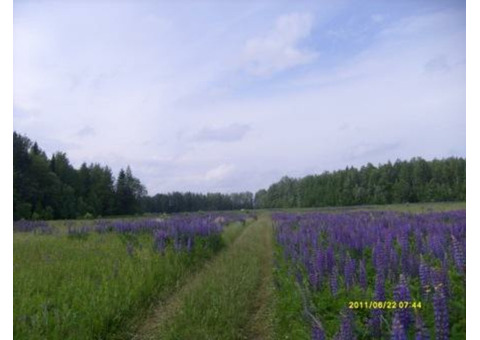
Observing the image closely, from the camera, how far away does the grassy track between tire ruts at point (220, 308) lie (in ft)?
23.5

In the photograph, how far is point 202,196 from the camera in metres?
121

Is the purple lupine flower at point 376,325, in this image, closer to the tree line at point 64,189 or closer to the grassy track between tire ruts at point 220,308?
the grassy track between tire ruts at point 220,308

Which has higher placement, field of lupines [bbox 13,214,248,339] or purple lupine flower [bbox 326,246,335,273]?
purple lupine flower [bbox 326,246,335,273]

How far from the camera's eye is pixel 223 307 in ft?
26.5

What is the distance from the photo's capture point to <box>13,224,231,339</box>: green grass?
22.8ft

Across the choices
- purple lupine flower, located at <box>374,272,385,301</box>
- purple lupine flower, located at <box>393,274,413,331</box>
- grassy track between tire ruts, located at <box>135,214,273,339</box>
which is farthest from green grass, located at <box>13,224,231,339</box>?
purple lupine flower, located at <box>393,274,413,331</box>

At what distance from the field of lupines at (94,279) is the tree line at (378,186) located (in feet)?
19.1

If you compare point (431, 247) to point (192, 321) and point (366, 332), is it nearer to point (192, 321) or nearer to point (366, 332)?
point (366, 332)

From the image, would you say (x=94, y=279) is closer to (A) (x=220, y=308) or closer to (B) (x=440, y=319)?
(A) (x=220, y=308)

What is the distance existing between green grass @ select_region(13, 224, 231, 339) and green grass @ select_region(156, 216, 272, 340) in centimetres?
71

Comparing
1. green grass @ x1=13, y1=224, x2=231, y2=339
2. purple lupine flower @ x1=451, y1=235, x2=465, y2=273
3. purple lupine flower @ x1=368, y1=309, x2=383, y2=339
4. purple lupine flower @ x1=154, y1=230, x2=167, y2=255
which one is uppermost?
purple lupine flower @ x1=451, y1=235, x2=465, y2=273

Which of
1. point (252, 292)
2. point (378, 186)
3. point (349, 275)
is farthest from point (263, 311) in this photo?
point (378, 186)

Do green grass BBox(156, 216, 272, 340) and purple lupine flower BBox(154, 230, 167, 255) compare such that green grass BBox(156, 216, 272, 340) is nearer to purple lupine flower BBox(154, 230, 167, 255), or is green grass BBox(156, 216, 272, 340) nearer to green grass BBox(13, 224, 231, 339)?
green grass BBox(13, 224, 231, 339)
